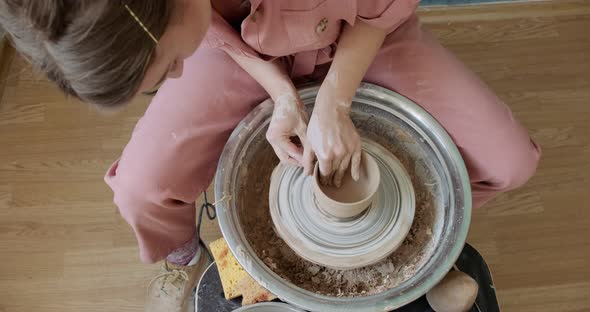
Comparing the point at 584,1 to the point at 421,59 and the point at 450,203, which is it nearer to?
the point at 421,59

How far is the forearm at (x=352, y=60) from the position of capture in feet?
3.38

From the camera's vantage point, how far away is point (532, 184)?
1674 mm

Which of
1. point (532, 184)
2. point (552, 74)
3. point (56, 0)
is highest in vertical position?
point (56, 0)

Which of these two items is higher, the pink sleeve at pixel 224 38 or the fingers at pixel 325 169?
the pink sleeve at pixel 224 38

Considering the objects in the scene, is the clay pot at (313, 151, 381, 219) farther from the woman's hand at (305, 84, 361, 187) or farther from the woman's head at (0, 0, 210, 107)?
the woman's head at (0, 0, 210, 107)

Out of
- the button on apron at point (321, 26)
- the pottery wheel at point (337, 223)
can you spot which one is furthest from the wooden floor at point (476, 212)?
the button on apron at point (321, 26)

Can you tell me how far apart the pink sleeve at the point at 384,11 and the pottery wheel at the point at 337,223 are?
0.32 m

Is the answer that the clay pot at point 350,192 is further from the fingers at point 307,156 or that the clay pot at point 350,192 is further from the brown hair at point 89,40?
the brown hair at point 89,40

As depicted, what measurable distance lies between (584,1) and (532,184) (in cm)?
80

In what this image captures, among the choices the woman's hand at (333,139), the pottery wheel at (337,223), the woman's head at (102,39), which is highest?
the woman's head at (102,39)

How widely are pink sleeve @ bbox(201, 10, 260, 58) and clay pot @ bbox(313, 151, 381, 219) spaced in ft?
0.87

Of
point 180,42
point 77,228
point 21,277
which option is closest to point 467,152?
point 180,42

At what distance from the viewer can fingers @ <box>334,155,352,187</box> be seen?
99 centimetres

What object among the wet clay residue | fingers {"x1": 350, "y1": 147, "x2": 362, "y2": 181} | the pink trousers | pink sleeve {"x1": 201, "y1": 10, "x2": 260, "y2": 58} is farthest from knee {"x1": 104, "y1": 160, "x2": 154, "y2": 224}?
fingers {"x1": 350, "y1": 147, "x2": 362, "y2": 181}
